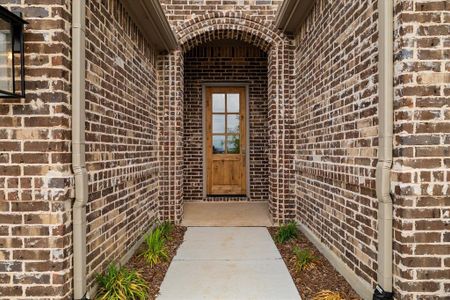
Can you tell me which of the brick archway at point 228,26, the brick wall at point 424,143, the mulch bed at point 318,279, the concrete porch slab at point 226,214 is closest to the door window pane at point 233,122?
the concrete porch slab at point 226,214

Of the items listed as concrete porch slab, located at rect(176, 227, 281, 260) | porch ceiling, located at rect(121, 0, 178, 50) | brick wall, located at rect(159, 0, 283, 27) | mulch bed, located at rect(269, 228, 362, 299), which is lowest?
mulch bed, located at rect(269, 228, 362, 299)

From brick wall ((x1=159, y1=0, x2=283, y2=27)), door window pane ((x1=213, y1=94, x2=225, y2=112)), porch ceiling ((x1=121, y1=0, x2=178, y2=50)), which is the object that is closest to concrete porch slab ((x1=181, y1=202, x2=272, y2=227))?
door window pane ((x1=213, y1=94, x2=225, y2=112))

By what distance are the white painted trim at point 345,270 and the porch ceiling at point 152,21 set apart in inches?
133

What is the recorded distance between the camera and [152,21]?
177 inches

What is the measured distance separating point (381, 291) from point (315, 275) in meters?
1.15

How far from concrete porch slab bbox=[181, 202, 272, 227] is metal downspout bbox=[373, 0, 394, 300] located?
336 cm

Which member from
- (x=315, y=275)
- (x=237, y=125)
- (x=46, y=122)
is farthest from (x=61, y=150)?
(x=237, y=125)

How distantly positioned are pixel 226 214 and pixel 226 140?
6.81ft

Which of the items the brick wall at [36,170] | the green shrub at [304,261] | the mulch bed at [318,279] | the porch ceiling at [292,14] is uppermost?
the porch ceiling at [292,14]

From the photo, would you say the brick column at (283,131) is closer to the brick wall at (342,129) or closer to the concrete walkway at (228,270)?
the brick wall at (342,129)

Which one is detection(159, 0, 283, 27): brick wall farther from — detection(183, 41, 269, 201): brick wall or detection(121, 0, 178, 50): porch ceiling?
detection(183, 41, 269, 201): brick wall

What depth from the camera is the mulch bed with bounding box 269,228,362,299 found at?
3.18 m

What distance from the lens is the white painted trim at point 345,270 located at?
9.48 feet

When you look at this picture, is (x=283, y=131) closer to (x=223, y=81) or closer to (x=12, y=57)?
(x=223, y=81)
